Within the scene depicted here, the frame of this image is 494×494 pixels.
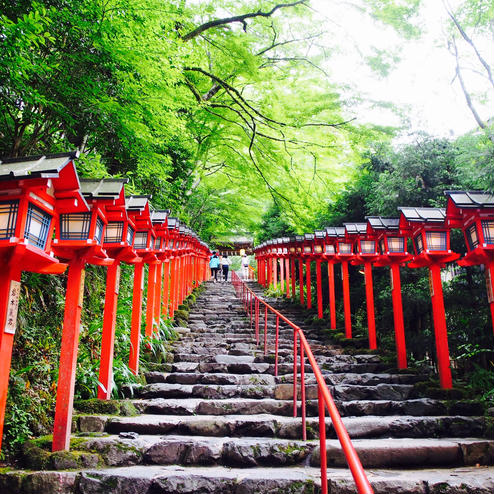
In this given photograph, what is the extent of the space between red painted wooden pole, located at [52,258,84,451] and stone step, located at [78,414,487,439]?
801mm

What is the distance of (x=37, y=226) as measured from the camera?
295 cm

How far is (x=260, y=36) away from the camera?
10477 mm

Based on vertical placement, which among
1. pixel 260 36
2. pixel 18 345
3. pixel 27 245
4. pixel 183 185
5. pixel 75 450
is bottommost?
pixel 75 450

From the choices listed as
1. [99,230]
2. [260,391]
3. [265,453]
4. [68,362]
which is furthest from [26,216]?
[260,391]

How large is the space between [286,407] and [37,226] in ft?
13.3

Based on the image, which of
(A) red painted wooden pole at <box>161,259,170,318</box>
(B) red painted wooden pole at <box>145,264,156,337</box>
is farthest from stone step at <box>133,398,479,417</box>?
(A) red painted wooden pole at <box>161,259,170,318</box>

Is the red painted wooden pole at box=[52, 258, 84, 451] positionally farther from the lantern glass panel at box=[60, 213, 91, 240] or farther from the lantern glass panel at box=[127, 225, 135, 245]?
the lantern glass panel at box=[127, 225, 135, 245]

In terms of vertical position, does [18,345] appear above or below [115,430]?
above

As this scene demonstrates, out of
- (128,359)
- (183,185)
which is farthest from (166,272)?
(183,185)

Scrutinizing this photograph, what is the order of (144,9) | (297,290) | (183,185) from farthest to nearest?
1. (297,290)
2. (183,185)
3. (144,9)

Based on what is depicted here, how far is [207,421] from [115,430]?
3.77 ft

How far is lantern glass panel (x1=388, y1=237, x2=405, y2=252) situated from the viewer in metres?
7.45

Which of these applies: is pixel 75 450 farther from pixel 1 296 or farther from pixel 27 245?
pixel 27 245

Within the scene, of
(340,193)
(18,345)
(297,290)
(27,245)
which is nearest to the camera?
(27,245)
